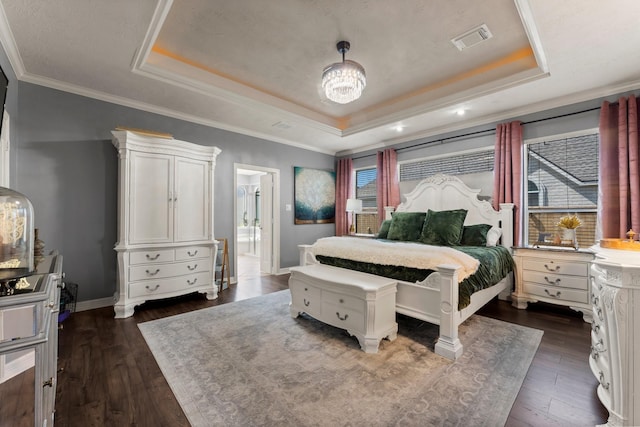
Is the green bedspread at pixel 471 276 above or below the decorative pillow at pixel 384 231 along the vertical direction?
below

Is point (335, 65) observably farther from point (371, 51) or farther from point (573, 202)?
point (573, 202)

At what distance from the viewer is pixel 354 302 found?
2.34m

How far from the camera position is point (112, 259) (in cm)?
341

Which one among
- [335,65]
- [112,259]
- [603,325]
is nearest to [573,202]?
[603,325]

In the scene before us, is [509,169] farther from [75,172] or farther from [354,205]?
[75,172]

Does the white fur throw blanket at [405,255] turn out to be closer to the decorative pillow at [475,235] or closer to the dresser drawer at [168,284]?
the decorative pillow at [475,235]

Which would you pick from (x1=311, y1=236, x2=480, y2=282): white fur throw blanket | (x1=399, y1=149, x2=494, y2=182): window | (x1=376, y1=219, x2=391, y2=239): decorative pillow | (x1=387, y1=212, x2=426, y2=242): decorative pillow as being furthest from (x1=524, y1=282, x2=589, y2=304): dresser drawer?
(x1=376, y1=219, x2=391, y2=239): decorative pillow

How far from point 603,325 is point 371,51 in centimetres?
284

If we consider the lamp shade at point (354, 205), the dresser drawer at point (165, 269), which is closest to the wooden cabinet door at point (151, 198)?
the dresser drawer at point (165, 269)

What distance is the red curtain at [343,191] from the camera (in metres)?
5.91

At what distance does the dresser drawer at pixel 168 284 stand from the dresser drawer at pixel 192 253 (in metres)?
0.23

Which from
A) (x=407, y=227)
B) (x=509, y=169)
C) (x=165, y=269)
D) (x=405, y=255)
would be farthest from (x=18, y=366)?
(x=509, y=169)

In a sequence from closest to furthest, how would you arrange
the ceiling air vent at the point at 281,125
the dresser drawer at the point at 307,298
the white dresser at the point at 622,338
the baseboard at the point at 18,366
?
the baseboard at the point at 18,366 < the white dresser at the point at 622,338 < the dresser drawer at the point at 307,298 < the ceiling air vent at the point at 281,125

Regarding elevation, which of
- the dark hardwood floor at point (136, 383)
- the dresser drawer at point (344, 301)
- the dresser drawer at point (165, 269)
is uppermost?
the dresser drawer at point (165, 269)
